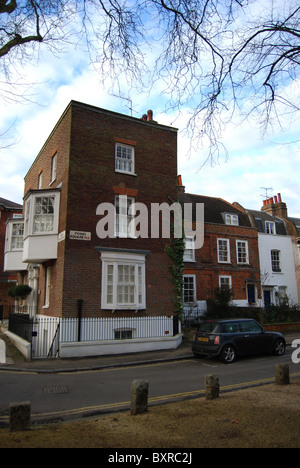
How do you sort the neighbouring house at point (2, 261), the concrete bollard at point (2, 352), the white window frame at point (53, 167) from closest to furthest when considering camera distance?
the concrete bollard at point (2, 352)
the white window frame at point (53, 167)
the neighbouring house at point (2, 261)

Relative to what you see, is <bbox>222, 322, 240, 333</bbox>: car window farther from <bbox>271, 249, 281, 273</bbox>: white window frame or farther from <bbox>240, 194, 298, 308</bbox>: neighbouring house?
<bbox>271, 249, 281, 273</bbox>: white window frame

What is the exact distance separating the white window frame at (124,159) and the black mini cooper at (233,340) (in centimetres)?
A: 836

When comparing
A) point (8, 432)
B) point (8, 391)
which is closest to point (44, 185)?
point (8, 391)

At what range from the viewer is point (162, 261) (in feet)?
58.4

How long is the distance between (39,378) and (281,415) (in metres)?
7.47

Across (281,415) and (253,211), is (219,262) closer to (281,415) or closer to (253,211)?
(253,211)

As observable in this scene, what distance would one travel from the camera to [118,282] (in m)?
16.3

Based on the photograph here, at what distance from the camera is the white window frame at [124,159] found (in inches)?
693

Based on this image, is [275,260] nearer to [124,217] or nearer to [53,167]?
[124,217]

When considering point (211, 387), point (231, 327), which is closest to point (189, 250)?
point (231, 327)

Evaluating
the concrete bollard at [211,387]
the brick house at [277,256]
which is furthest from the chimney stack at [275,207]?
the concrete bollard at [211,387]

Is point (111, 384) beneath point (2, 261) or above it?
beneath

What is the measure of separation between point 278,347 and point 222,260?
1408 centimetres

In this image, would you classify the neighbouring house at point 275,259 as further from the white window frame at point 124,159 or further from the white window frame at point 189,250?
the white window frame at point 124,159
